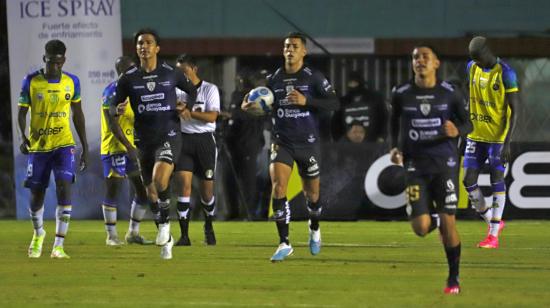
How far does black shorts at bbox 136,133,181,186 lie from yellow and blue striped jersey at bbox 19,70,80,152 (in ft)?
2.74

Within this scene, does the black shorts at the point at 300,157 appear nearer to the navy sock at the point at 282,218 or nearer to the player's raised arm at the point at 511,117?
the navy sock at the point at 282,218

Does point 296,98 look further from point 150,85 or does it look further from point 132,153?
point 132,153

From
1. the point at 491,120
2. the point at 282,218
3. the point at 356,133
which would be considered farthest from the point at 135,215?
the point at 356,133

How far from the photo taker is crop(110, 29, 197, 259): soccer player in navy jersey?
14312 millimetres

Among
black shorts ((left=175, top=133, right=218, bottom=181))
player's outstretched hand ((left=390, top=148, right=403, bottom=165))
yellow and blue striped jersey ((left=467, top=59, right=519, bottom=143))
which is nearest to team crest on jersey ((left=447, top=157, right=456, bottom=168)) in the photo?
player's outstretched hand ((left=390, top=148, right=403, bottom=165))

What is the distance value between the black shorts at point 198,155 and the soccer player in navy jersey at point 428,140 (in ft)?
17.1

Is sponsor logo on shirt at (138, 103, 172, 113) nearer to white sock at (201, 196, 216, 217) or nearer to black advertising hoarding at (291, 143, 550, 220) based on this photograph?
white sock at (201, 196, 216, 217)

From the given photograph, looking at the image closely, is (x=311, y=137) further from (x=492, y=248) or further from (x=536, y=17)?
(x=536, y=17)

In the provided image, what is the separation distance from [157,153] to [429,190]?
12.3 feet

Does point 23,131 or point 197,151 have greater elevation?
point 23,131

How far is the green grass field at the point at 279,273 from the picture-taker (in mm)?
10948

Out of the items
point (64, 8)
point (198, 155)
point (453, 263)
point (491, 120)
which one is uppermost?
point (64, 8)

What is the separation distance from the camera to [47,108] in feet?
48.6

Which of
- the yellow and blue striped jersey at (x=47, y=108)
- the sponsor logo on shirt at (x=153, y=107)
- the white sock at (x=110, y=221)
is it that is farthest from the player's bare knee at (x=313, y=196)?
the white sock at (x=110, y=221)
